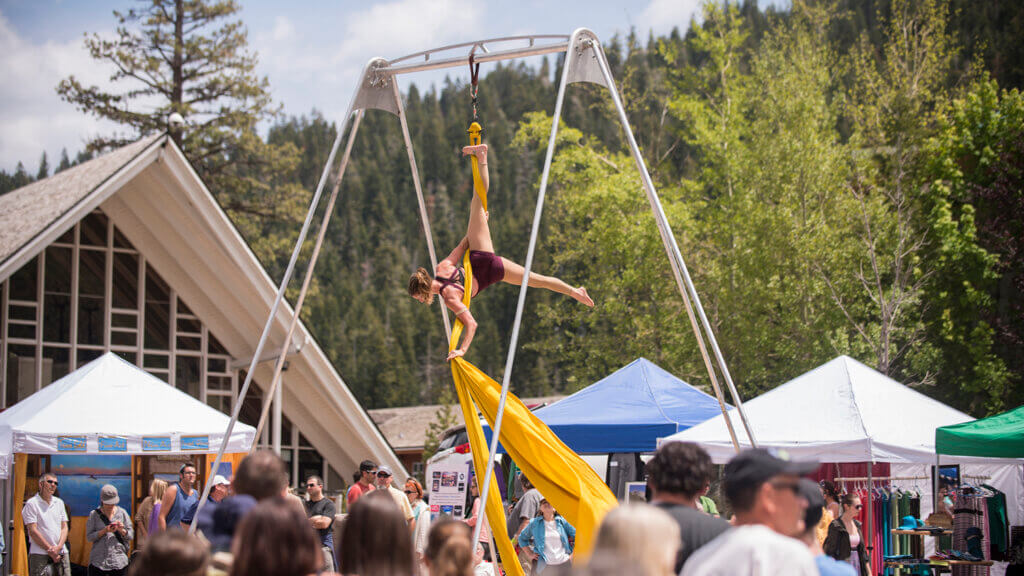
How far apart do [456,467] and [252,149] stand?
1469 centimetres

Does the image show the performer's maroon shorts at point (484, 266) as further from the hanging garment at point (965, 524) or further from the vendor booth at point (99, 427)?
the hanging garment at point (965, 524)

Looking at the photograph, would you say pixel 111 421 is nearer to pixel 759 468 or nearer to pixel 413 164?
pixel 413 164

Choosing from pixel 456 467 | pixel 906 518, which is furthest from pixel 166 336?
pixel 906 518

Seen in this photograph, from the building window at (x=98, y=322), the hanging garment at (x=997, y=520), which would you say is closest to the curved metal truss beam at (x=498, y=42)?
the hanging garment at (x=997, y=520)

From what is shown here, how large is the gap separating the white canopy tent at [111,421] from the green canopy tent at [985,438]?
7.02 metres

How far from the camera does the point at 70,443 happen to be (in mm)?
9625

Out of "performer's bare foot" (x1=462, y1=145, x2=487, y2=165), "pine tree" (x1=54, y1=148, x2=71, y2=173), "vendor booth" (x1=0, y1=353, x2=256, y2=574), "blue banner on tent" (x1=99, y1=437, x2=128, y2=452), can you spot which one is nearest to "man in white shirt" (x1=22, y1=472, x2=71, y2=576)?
"vendor booth" (x1=0, y1=353, x2=256, y2=574)

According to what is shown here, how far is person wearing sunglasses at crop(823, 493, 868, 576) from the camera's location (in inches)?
292

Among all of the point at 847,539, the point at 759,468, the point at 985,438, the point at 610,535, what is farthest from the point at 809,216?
the point at 610,535

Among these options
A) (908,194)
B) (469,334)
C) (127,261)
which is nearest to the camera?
(469,334)

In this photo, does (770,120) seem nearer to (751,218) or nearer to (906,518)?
(751,218)

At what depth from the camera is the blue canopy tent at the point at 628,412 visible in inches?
441

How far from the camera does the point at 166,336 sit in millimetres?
15688

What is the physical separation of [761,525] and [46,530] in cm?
836
